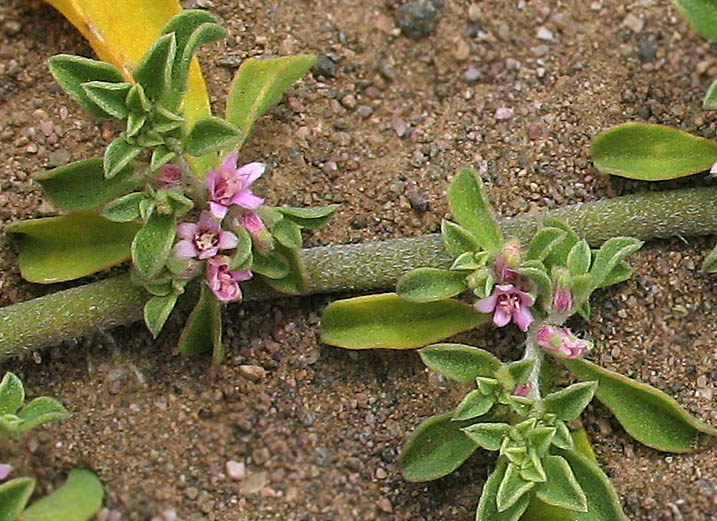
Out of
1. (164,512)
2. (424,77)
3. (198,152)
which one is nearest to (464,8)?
(424,77)

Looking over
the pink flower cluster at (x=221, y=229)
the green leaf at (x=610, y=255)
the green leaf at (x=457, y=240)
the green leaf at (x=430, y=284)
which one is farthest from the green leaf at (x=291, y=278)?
the green leaf at (x=610, y=255)

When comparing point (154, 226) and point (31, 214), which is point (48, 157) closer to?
point (31, 214)

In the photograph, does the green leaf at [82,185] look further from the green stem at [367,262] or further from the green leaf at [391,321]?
the green leaf at [391,321]

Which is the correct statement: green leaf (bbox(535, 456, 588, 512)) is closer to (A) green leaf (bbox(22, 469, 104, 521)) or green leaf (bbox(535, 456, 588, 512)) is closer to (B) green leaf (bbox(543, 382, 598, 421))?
(B) green leaf (bbox(543, 382, 598, 421))

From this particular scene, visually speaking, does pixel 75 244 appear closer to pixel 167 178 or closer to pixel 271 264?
pixel 167 178

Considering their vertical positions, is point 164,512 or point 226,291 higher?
point 226,291

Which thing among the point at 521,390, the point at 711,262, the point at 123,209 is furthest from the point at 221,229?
the point at 711,262

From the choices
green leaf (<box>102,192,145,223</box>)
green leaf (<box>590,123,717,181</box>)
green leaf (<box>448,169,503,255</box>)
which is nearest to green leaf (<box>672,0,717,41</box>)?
green leaf (<box>590,123,717,181</box>)
